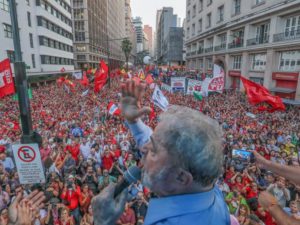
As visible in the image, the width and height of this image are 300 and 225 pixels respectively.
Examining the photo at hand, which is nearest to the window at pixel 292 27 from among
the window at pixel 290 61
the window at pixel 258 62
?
the window at pixel 290 61

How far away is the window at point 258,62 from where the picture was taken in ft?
74.5

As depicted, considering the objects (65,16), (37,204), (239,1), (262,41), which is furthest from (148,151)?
(65,16)

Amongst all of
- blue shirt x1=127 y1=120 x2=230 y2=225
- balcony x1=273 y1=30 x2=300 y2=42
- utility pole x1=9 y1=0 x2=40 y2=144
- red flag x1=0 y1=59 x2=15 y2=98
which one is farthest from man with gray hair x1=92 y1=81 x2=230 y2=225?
balcony x1=273 y1=30 x2=300 y2=42

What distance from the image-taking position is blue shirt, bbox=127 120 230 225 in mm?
904

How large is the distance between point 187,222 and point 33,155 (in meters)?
3.84

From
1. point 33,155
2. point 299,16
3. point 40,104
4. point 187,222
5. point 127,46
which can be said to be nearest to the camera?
point 187,222

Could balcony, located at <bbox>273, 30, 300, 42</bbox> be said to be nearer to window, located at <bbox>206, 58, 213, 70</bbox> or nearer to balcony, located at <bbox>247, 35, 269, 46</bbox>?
balcony, located at <bbox>247, 35, 269, 46</bbox>

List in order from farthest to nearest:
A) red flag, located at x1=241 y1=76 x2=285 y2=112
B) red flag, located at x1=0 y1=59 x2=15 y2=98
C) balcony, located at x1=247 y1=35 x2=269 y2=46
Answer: balcony, located at x1=247 y1=35 x2=269 y2=46, red flag, located at x1=241 y1=76 x2=285 y2=112, red flag, located at x1=0 y1=59 x2=15 y2=98

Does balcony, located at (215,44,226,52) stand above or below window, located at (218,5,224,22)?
below

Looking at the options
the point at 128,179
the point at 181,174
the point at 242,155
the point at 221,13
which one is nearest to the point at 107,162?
the point at 242,155

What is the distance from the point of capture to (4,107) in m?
15.2

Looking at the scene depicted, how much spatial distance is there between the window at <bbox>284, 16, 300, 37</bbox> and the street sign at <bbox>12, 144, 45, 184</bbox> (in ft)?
67.9

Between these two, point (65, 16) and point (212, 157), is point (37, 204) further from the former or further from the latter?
point (65, 16)

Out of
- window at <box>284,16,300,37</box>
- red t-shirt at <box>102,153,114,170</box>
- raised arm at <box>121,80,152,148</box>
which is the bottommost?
red t-shirt at <box>102,153,114,170</box>
